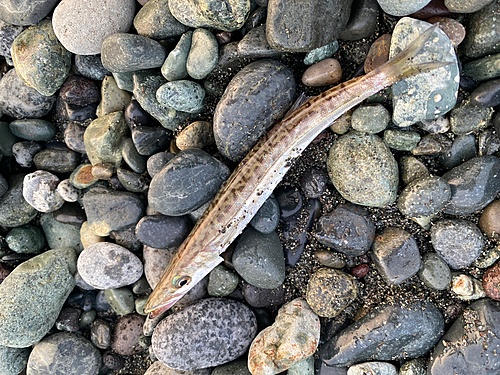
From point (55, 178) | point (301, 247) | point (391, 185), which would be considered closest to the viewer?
point (391, 185)

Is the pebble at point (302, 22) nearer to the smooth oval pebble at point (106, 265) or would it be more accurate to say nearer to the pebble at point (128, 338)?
the smooth oval pebble at point (106, 265)

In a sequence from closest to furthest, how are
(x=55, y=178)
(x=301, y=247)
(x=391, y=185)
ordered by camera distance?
1. (x=391, y=185)
2. (x=301, y=247)
3. (x=55, y=178)

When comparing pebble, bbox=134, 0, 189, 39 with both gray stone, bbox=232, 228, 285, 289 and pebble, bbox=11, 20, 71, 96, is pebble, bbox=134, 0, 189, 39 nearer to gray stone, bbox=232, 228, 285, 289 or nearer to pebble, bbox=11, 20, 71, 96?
pebble, bbox=11, 20, 71, 96

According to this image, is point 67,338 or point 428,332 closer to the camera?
point 428,332

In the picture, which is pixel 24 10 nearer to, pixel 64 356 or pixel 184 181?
pixel 184 181

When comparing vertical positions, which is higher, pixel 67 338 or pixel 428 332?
pixel 67 338

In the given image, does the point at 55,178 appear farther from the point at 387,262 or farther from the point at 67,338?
the point at 387,262

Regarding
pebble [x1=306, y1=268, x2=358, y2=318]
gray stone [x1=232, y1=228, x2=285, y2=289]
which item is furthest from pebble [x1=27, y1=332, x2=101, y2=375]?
pebble [x1=306, y1=268, x2=358, y2=318]

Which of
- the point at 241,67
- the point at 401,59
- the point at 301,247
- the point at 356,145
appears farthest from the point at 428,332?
the point at 241,67
